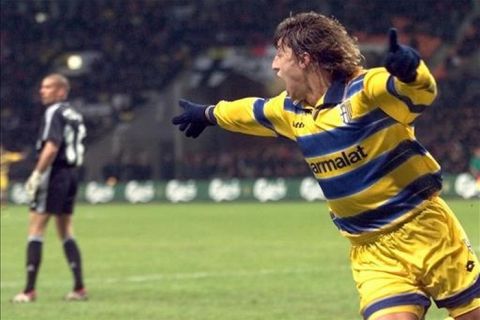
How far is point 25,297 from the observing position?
1322 cm

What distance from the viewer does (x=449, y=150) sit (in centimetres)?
3659

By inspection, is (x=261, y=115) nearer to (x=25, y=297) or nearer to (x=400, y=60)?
(x=400, y=60)

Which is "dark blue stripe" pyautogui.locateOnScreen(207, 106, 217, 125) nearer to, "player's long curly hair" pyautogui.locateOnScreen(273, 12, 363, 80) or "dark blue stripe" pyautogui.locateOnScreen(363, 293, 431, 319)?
"player's long curly hair" pyautogui.locateOnScreen(273, 12, 363, 80)

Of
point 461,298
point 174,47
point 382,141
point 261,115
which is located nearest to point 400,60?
point 382,141

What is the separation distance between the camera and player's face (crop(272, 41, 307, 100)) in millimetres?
6379

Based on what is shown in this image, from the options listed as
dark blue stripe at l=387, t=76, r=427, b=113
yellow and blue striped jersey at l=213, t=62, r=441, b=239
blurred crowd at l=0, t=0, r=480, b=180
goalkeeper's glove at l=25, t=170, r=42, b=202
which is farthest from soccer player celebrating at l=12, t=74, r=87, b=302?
blurred crowd at l=0, t=0, r=480, b=180

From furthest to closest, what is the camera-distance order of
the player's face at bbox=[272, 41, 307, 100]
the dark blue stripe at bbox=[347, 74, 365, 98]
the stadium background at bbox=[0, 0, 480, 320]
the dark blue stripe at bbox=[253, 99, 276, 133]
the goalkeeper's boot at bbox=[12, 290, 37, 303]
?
the stadium background at bbox=[0, 0, 480, 320], the goalkeeper's boot at bbox=[12, 290, 37, 303], the dark blue stripe at bbox=[253, 99, 276, 133], the player's face at bbox=[272, 41, 307, 100], the dark blue stripe at bbox=[347, 74, 365, 98]

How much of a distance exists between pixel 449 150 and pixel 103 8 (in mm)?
14655

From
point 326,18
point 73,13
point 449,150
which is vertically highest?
point 73,13

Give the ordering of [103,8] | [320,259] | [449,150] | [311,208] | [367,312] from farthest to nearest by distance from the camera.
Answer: [103,8] → [449,150] → [311,208] → [320,259] → [367,312]

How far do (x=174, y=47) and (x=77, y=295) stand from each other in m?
31.4

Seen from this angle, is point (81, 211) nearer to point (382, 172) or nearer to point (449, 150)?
point (449, 150)

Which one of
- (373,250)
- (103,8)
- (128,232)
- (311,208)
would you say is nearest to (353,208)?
(373,250)

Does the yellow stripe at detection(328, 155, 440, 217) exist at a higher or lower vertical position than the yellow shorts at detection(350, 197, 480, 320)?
higher
